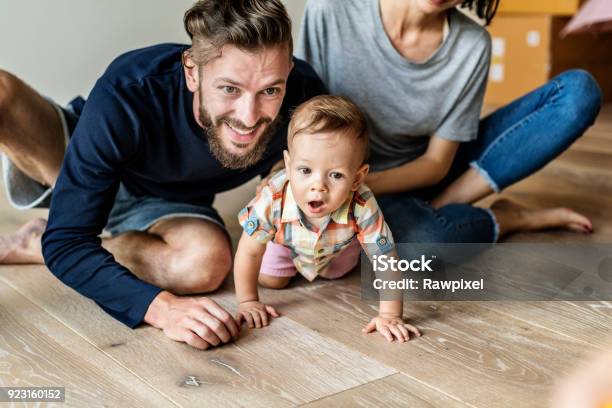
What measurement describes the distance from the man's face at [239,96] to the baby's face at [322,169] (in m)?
0.08

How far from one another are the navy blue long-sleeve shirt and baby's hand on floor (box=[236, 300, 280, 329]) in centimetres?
16

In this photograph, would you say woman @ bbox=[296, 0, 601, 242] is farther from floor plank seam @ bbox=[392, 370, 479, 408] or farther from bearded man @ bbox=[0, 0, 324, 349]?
floor plank seam @ bbox=[392, 370, 479, 408]

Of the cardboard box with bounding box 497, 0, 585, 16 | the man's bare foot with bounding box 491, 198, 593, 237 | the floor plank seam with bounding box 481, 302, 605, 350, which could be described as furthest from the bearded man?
the cardboard box with bounding box 497, 0, 585, 16

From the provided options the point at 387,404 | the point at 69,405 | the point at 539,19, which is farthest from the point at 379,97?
the point at 539,19

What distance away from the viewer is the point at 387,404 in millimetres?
1066

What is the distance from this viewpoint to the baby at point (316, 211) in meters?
1.25

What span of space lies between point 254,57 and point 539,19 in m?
2.60

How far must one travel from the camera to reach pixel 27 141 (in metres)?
1.56

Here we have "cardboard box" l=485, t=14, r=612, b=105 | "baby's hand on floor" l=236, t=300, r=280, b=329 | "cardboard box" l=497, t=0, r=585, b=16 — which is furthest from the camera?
"cardboard box" l=485, t=14, r=612, b=105

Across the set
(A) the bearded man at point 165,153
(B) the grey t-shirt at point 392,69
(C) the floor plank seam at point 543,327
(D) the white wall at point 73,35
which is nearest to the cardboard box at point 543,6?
(D) the white wall at point 73,35

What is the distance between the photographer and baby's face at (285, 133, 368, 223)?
1.24 m

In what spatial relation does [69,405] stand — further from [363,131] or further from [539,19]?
[539,19]

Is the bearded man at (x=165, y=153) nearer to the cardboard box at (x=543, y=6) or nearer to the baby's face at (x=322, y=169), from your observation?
the baby's face at (x=322, y=169)

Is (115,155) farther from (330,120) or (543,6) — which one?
(543,6)
